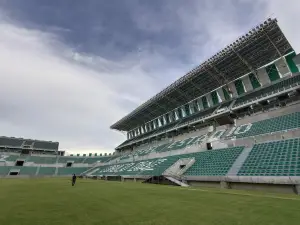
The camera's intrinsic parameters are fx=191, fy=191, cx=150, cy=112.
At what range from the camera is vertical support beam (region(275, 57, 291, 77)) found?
109ft

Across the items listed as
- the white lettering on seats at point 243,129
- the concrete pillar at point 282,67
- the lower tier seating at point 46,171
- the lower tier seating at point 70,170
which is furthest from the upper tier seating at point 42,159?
the concrete pillar at point 282,67

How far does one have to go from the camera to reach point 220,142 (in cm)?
2867

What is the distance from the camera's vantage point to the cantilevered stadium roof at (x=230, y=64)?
29.6 m

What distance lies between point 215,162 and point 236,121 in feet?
44.0

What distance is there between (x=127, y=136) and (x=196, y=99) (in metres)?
39.5

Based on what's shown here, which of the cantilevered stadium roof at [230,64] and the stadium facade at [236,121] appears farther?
the cantilevered stadium roof at [230,64]

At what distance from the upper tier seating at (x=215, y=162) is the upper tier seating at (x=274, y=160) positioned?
6.75 feet

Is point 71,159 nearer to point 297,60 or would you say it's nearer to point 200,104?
point 200,104

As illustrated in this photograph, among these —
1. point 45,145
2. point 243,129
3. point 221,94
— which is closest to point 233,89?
point 221,94

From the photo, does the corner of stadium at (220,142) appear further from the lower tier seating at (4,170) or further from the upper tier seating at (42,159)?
the upper tier seating at (42,159)

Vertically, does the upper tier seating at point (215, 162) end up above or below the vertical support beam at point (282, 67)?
below

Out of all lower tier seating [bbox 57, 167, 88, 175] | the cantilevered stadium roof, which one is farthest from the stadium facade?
lower tier seating [bbox 57, 167, 88, 175]

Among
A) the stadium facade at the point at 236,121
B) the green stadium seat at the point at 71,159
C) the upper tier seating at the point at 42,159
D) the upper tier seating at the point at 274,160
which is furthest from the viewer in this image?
the green stadium seat at the point at 71,159

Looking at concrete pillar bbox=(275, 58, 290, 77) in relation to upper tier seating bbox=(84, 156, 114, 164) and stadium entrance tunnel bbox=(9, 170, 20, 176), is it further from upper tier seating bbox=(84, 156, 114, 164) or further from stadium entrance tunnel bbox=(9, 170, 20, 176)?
stadium entrance tunnel bbox=(9, 170, 20, 176)
